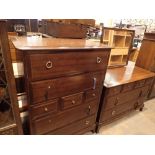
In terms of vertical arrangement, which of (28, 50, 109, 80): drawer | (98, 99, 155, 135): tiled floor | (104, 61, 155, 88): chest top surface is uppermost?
(28, 50, 109, 80): drawer

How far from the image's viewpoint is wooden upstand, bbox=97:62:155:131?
1.72 m

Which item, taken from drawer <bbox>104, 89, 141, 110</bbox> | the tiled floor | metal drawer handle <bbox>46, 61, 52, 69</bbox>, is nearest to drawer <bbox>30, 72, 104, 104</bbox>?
metal drawer handle <bbox>46, 61, 52, 69</bbox>

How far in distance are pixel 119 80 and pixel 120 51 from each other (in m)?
0.66

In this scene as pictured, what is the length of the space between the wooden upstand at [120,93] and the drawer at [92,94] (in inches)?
5.3

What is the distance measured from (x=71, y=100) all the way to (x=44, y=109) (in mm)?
282

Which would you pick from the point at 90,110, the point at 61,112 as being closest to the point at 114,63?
the point at 90,110

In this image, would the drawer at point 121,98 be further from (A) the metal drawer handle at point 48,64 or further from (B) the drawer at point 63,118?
(A) the metal drawer handle at point 48,64

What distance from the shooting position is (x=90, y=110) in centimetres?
164

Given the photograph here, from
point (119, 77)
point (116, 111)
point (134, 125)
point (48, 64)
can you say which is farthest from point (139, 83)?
point (48, 64)

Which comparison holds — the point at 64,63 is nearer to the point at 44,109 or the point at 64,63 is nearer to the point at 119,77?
the point at 44,109

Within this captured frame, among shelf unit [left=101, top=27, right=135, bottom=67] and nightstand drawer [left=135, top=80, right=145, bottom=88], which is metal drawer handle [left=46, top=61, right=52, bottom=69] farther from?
nightstand drawer [left=135, top=80, right=145, bottom=88]

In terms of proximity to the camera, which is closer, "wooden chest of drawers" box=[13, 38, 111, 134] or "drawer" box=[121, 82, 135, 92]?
"wooden chest of drawers" box=[13, 38, 111, 134]

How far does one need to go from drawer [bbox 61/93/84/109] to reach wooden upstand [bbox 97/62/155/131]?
39 centimetres
